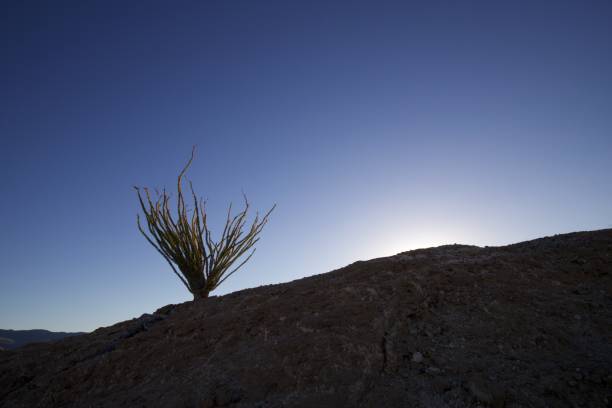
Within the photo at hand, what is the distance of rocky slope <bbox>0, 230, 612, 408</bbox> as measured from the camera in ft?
6.54

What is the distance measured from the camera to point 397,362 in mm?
2258

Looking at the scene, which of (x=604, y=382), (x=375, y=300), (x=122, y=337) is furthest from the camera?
(x=122, y=337)

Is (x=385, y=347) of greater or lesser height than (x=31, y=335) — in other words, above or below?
below

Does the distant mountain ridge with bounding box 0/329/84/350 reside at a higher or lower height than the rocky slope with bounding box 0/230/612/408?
higher

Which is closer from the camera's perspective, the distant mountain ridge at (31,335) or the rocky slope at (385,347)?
the rocky slope at (385,347)

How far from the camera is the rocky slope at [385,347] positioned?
6.54 feet

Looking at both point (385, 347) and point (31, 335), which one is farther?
point (31, 335)

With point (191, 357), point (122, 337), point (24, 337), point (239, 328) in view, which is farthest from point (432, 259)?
point (24, 337)

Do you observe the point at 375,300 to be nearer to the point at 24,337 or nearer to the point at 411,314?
the point at 411,314

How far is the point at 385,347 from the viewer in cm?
242

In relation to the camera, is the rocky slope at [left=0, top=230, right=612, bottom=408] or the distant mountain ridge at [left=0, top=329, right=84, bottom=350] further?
the distant mountain ridge at [left=0, top=329, right=84, bottom=350]

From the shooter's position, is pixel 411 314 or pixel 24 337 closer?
pixel 411 314

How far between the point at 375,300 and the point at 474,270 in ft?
3.87

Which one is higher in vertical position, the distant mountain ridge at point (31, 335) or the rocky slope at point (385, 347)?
the distant mountain ridge at point (31, 335)
